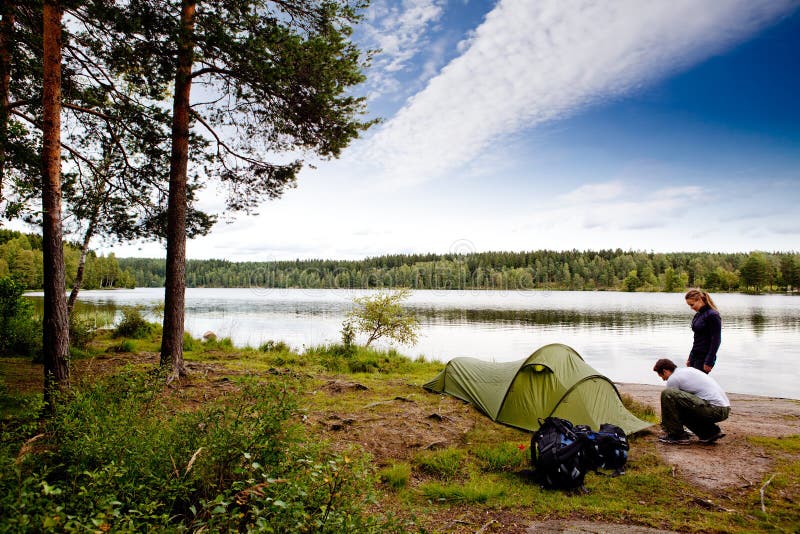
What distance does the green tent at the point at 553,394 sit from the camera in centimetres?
703

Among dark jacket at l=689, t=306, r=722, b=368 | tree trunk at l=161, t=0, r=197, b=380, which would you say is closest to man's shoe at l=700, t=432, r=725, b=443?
dark jacket at l=689, t=306, r=722, b=368

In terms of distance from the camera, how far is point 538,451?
17.7 ft

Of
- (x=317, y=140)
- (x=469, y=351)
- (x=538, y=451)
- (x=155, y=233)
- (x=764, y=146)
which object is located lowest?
(x=469, y=351)

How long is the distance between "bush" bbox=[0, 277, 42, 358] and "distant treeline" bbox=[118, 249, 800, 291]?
8345 cm

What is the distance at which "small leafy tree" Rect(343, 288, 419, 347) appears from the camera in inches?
661

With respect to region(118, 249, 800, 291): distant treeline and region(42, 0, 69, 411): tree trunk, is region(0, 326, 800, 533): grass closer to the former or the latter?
region(42, 0, 69, 411): tree trunk

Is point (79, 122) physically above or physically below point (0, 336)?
above

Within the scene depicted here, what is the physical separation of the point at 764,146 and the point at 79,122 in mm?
41093

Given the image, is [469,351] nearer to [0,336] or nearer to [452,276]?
[0,336]

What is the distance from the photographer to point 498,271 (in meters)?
116

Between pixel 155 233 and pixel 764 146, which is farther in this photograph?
pixel 764 146

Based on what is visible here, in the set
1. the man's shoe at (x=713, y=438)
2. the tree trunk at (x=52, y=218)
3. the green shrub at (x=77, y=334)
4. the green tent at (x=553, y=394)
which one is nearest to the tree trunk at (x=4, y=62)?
the tree trunk at (x=52, y=218)

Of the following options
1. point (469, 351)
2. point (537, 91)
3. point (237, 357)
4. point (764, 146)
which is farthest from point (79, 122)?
point (764, 146)

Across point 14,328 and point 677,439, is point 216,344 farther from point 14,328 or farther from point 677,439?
point 677,439
